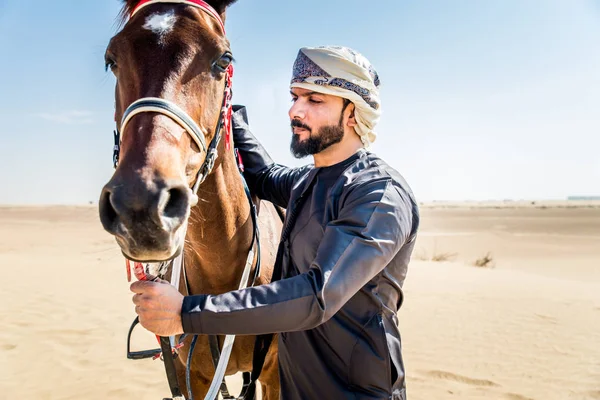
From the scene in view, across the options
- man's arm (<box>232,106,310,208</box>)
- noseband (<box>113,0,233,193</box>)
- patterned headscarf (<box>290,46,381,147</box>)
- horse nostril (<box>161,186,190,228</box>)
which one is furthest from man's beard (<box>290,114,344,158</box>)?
horse nostril (<box>161,186,190,228</box>)

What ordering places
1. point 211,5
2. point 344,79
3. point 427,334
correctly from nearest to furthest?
point 344,79 → point 211,5 → point 427,334

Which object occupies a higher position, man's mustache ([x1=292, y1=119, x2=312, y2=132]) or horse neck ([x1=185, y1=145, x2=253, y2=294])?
man's mustache ([x1=292, y1=119, x2=312, y2=132])

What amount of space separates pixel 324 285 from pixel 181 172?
0.65 m

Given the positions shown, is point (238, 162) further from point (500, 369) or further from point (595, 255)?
point (595, 255)

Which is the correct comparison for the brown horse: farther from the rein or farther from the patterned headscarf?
the patterned headscarf

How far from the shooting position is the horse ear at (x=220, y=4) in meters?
2.28

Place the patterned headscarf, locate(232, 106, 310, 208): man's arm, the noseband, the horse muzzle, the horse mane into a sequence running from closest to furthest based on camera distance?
the horse muzzle < the noseband < the patterned headscarf < the horse mane < locate(232, 106, 310, 208): man's arm

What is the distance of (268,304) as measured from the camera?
1410 mm

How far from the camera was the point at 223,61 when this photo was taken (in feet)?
6.61

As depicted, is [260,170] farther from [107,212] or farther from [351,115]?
[107,212]

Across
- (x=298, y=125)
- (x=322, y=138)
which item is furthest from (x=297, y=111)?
(x=322, y=138)

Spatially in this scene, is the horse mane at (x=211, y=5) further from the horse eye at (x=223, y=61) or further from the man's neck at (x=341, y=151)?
the man's neck at (x=341, y=151)

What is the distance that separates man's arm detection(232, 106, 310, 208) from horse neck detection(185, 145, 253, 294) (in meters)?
0.41

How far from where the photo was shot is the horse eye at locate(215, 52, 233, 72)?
78.0 inches
